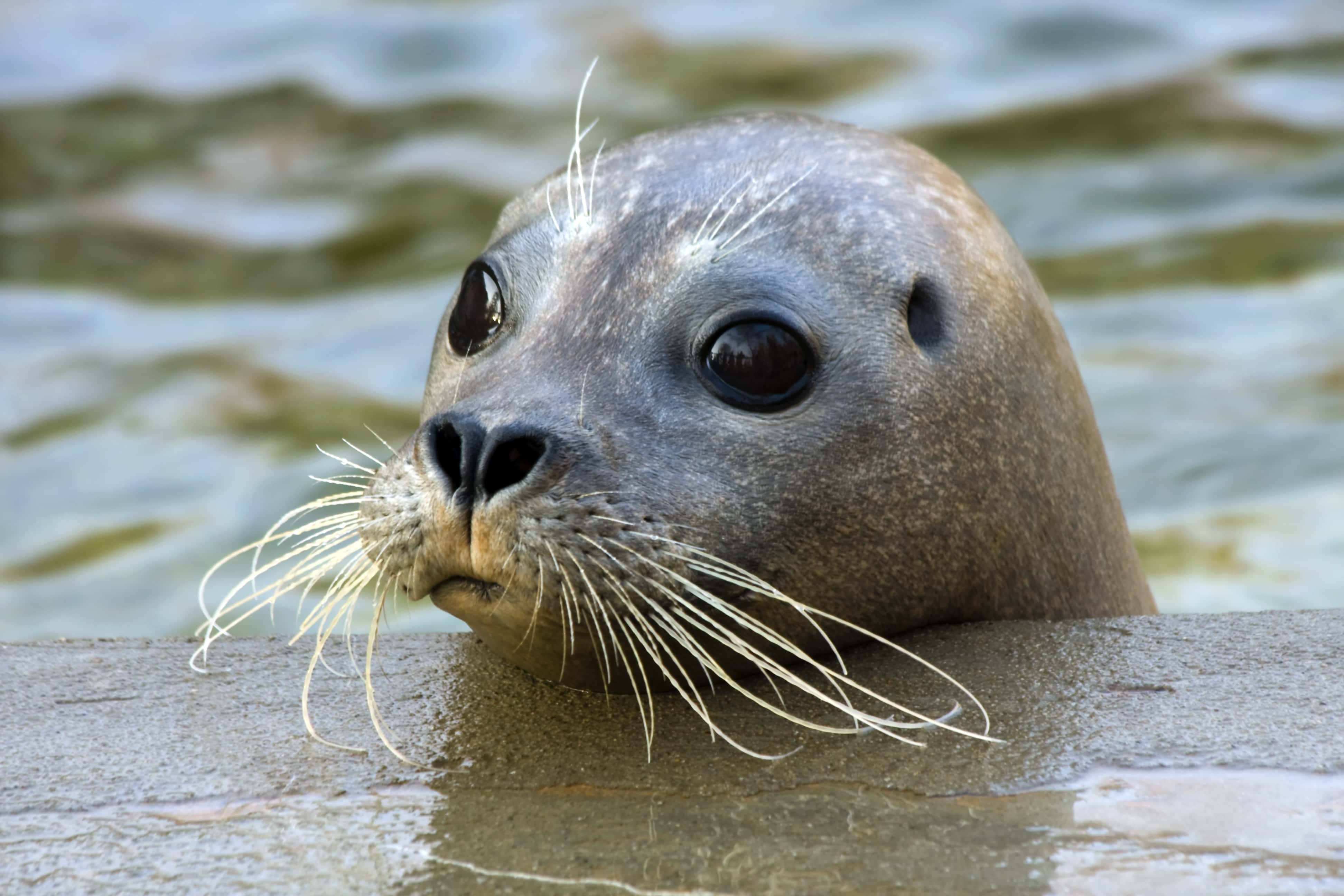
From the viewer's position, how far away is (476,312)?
372cm

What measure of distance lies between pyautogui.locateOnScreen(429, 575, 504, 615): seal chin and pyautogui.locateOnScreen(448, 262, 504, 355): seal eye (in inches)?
24.5

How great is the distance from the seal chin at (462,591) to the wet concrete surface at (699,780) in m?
0.23

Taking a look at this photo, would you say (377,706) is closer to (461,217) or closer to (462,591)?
(462,591)

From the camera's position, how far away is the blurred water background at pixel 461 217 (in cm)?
804

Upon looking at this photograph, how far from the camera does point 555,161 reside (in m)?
11.7

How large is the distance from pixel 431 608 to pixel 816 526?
13.9 ft

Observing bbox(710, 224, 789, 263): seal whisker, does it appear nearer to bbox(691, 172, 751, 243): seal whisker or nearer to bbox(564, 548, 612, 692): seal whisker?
bbox(691, 172, 751, 243): seal whisker

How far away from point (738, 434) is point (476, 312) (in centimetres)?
70

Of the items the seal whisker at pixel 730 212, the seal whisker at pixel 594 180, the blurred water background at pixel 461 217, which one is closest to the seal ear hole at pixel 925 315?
the seal whisker at pixel 730 212

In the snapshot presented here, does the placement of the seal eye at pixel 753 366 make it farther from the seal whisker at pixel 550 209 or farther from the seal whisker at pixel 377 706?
the seal whisker at pixel 377 706

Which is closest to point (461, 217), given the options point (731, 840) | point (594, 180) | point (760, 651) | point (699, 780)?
point (594, 180)

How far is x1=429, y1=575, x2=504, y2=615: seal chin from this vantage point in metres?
3.18

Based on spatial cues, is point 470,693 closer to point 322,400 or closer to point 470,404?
point 470,404

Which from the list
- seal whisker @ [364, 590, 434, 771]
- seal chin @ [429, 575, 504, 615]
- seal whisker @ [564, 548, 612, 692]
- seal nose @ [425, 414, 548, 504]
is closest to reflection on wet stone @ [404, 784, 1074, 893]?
seal whisker @ [364, 590, 434, 771]
